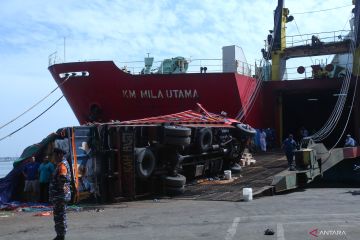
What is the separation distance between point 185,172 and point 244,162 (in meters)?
4.42

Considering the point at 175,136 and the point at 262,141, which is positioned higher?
the point at 175,136

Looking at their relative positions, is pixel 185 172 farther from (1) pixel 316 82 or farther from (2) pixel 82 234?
(1) pixel 316 82

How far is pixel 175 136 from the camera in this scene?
1244 centimetres

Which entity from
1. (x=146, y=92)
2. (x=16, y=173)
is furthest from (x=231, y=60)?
(x=16, y=173)

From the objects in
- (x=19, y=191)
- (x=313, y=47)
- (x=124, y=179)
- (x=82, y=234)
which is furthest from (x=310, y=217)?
(x=313, y=47)

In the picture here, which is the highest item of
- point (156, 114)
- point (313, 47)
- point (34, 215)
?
point (313, 47)

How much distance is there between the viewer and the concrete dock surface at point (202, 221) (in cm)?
734

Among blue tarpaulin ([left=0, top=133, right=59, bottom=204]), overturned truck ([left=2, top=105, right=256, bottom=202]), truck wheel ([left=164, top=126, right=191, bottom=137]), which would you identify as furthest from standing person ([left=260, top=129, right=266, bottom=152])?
blue tarpaulin ([left=0, top=133, right=59, bottom=204])

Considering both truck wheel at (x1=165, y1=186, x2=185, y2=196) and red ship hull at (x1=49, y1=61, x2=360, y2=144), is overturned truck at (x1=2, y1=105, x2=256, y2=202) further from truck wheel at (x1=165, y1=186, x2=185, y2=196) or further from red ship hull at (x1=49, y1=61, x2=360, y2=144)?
red ship hull at (x1=49, y1=61, x2=360, y2=144)

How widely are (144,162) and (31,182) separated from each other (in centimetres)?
267

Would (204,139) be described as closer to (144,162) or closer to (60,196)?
(144,162)

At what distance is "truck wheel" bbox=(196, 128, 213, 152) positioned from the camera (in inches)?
547

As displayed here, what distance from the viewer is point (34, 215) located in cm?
985

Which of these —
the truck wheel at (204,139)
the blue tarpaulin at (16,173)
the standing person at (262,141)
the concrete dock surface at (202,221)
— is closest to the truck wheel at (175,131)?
the truck wheel at (204,139)
